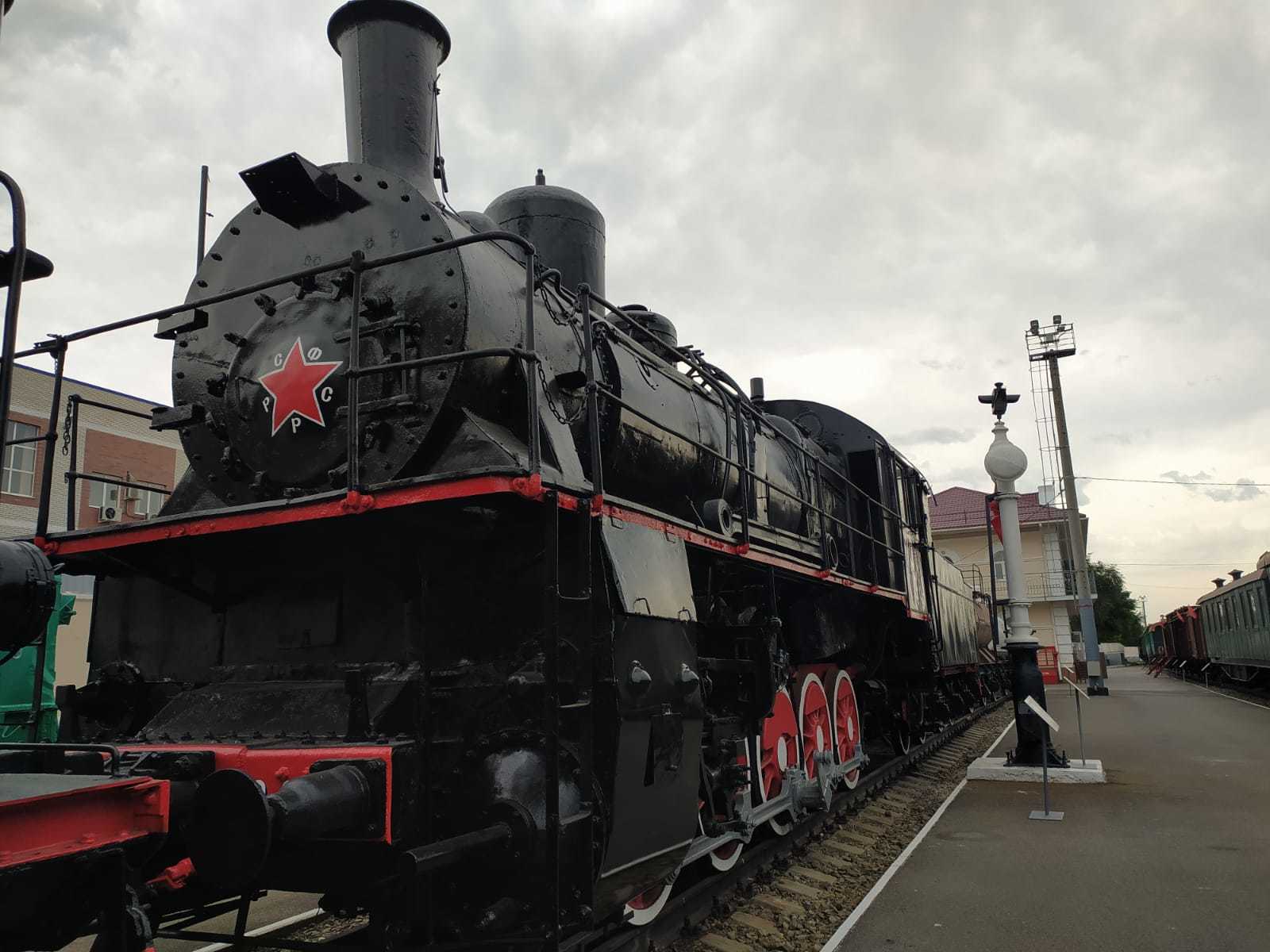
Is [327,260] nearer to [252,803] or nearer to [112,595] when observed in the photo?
[112,595]

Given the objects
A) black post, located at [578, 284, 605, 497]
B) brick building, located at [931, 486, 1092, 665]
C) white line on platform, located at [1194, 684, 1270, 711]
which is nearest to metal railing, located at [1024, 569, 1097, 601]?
brick building, located at [931, 486, 1092, 665]

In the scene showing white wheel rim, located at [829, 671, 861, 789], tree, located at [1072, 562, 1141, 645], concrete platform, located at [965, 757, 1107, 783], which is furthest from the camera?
tree, located at [1072, 562, 1141, 645]

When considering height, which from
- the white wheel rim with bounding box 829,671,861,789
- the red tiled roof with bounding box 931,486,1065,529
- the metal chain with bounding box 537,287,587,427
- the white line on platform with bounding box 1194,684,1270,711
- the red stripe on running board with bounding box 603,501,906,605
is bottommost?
the white line on platform with bounding box 1194,684,1270,711

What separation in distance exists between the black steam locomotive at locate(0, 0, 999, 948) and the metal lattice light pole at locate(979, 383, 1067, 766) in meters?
5.73

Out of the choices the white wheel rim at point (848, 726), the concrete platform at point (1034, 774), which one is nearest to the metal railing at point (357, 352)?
the white wheel rim at point (848, 726)

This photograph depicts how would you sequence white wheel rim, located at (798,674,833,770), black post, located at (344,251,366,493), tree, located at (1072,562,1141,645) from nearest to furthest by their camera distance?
black post, located at (344,251,366,493)
white wheel rim, located at (798,674,833,770)
tree, located at (1072,562,1141,645)

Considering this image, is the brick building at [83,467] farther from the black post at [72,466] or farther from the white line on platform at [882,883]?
the white line on platform at [882,883]

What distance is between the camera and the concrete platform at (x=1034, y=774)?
9.40m

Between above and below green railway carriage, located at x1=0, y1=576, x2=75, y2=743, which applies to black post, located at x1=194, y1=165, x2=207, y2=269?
above

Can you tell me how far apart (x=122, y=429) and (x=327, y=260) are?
18135mm

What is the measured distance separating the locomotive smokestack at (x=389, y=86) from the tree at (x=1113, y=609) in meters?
66.0

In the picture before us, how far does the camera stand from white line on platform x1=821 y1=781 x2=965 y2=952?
4.84 meters

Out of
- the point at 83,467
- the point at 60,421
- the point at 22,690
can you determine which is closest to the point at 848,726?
the point at 22,690

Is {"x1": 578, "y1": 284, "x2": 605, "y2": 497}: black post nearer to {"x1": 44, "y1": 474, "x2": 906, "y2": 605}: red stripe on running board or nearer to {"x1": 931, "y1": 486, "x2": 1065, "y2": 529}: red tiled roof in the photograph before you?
{"x1": 44, "y1": 474, "x2": 906, "y2": 605}: red stripe on running board
